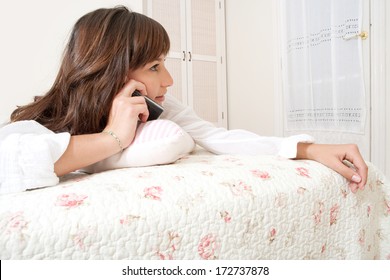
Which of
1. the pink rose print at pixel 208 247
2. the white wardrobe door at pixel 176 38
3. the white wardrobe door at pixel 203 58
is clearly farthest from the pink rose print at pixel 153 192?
the white wardrobe door at pixel 203 58

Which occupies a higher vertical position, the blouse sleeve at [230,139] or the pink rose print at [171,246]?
the blouse sleeve at [230,139]

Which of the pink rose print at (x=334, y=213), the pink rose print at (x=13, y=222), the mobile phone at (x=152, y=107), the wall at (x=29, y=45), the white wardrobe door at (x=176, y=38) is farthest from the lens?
the white wardrobe door at (x=176, y=38)

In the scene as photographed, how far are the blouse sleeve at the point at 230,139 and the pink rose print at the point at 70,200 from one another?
0.53m

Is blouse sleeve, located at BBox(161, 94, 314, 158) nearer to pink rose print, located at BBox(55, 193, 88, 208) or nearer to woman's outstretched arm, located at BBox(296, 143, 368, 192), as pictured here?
woman's outstretched arm, located at BBox(296, 143, 368, 192)

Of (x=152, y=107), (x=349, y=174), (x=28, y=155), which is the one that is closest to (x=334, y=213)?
(x=349, y=174)

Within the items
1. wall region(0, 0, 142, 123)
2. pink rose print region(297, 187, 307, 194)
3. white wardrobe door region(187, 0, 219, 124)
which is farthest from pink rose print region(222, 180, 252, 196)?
white wardrobe door region(187, 0, 219, 124)

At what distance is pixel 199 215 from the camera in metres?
0.52

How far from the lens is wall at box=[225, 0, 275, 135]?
3.04m

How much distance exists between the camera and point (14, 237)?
419 mm

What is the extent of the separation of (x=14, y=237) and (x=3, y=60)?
1719mm

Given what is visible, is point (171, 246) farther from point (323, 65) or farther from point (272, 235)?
point (323, 65)

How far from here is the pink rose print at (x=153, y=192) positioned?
0.52m

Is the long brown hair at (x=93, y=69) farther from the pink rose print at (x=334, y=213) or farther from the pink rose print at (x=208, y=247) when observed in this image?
the pink rose print at (x=334, y=213)
